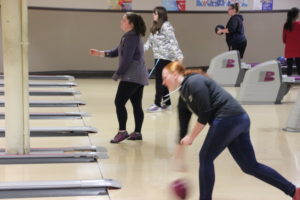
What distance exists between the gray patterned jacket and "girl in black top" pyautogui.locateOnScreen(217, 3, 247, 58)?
313 centimetres

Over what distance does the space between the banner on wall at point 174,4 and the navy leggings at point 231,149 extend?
9484 millimetres

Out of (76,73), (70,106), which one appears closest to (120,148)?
(70,106)

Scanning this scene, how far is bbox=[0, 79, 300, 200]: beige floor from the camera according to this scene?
4.45 metres

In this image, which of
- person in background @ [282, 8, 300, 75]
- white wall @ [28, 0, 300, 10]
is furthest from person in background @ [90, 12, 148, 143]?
white wall @ [28, 0, 300, 10]

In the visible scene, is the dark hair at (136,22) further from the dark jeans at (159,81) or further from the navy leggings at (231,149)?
the navy leggings at (231,149)

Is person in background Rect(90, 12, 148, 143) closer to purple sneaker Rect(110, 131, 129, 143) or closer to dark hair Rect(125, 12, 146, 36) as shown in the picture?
dark hair Rect(125, 12, 146, 36)

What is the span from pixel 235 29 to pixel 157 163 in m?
6.03

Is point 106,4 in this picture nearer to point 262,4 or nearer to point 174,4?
point 174,4

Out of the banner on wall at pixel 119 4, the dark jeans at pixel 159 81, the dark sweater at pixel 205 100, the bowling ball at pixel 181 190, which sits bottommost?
the bowling ball at pixel 181 190

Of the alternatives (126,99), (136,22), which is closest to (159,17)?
(136,22)

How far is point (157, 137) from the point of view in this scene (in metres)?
6.51

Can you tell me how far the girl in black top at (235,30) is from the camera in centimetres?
1060

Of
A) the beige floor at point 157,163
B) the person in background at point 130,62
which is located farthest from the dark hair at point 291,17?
the person in background at point 130,62

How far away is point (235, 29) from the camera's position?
10.7 meters
